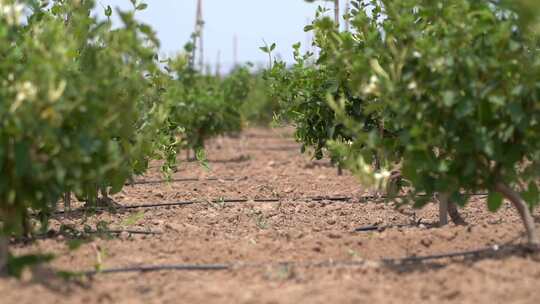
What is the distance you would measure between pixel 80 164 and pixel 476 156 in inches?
86.0

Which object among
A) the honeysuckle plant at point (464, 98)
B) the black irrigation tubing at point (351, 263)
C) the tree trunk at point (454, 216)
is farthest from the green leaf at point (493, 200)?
the tree trunk at point (454, 216)

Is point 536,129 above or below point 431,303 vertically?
above

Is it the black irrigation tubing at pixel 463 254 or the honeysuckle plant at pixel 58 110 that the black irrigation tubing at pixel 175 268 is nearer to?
the honeysuckle plant at pixel 58 110

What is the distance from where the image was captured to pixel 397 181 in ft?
18.9

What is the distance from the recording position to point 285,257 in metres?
4.57

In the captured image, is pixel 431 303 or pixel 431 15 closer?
pixel 431 303

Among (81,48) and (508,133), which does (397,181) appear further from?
(81,48)

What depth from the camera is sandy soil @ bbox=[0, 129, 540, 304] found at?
3545mm

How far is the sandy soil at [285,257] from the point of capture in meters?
3.54

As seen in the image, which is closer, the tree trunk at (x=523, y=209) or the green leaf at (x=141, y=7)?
the tree trunk at (x=523, y=209)

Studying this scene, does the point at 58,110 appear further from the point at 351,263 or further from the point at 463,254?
the point at 463,254

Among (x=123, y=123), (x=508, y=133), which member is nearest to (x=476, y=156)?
(x=508, y=133)

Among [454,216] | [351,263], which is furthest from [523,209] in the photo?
[454,216]

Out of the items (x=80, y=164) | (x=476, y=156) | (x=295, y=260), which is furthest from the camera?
(x=295, y=260)
